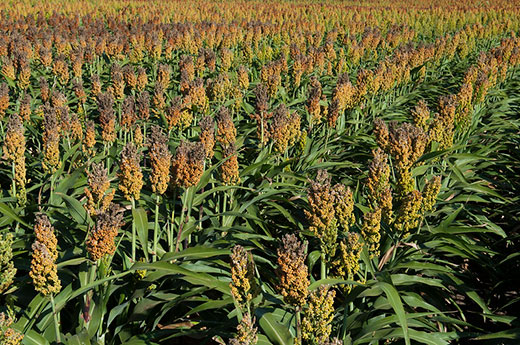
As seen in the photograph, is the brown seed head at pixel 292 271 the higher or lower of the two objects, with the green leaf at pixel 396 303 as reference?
higher

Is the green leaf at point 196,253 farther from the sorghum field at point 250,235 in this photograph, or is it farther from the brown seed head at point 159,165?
the brown seed head at point 159,165

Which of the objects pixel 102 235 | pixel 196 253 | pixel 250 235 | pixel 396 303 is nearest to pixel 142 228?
pixel 196 253

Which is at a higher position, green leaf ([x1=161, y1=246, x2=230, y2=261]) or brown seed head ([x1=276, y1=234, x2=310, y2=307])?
brown seed head ([x1=276, y1=234, x2=310, y2=307])

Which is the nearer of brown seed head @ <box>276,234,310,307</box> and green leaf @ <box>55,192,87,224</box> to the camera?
brown seed head @ <box>276,234,310,307</box>

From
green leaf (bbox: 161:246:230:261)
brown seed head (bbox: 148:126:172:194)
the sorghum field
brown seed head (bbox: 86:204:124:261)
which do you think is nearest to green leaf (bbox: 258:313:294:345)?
the sorghum field

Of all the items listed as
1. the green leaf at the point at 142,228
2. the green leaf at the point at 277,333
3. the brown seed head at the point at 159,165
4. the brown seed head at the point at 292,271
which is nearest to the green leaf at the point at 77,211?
the green leaf at the point at 142,228

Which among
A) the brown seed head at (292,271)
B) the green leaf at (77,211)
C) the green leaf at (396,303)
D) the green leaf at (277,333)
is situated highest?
the brown seed head at (292,271)

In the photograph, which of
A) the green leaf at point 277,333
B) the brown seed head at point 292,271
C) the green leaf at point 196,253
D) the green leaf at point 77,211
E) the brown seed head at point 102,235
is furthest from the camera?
the green leaf at point 77,211

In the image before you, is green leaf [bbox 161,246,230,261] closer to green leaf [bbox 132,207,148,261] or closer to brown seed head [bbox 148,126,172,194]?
green leaf [bbox 132,207,148,261]

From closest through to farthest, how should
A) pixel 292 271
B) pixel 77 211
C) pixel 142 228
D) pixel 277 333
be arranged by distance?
1. pixel 292 271
2. pixel 277 333
3. pixel 142 228
4. pixel 77 211

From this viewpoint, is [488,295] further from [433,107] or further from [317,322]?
[433,107]

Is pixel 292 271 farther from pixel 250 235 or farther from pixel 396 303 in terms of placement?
pixel 250 235

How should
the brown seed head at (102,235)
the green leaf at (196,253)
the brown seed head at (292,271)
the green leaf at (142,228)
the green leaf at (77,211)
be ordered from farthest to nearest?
the green leaf at (77,211) < the green leaf at (142,228) < the green leaf at (196,253) < the brown seed head at (102,235) < the brown seed head at (292,271)

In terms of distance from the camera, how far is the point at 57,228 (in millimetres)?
3621
